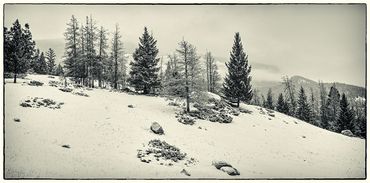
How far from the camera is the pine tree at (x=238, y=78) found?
28.4 m

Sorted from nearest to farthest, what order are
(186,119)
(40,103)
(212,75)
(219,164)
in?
(219,164) < (40,103) < (186,119) < (212,75)

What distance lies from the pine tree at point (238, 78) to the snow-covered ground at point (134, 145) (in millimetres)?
7231

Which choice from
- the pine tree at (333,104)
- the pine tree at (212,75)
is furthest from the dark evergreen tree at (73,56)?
the pine tree at (333,104)

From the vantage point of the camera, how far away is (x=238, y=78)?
28.7 meters

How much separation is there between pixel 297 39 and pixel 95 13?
1194cm

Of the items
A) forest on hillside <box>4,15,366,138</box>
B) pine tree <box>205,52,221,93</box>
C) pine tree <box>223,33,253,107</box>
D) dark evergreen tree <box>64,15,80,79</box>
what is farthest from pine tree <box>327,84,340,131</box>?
dark evergreen tree <box>64,15,80,79</box>

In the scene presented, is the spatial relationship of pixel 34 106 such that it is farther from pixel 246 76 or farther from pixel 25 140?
pixel 246 76

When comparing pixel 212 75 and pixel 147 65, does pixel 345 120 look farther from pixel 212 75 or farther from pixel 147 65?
pixel 147 65

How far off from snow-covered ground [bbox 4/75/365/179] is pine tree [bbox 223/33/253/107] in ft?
23.7

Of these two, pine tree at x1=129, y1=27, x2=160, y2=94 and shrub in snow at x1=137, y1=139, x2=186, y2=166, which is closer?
shrub in snow at x1=137, y1=139, x2=186, y2=166

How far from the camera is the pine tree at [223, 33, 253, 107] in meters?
28.4

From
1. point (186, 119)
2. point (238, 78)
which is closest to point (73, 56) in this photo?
point (186, 119)

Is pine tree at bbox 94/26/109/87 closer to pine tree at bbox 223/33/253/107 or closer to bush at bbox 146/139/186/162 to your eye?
pine tree at bbox 223/33/253/107

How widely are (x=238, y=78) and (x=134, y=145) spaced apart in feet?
60.2
